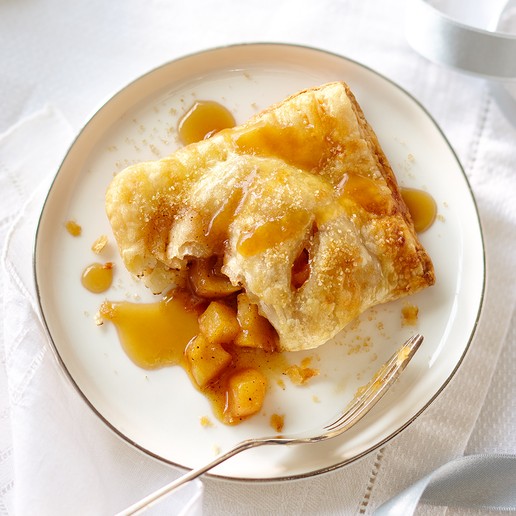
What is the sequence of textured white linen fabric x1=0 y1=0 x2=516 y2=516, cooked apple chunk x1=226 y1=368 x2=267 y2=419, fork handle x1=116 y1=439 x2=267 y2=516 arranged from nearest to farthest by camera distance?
fork handle x1=116 y1=439 x2=267 y2=516 → cooked apple chunk x1=226 y1=368 x2=267 y2=419 → textured white linen fabric x1=0 y1=0 x2=516 y2=516

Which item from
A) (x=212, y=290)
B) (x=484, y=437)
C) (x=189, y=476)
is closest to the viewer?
(x=189, y=476)

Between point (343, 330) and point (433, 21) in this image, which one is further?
point (433, 21)

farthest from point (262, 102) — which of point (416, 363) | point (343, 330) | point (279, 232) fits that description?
point (416, 363)

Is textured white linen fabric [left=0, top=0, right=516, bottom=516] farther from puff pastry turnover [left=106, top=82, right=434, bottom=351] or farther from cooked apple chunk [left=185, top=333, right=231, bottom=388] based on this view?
puff pastry turnover [left=106, top=82, right=434, bottom=351]

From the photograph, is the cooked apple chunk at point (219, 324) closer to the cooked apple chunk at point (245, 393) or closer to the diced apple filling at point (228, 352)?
the diced apple filling at point (228, 352)

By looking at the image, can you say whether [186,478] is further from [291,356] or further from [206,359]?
[291,356]

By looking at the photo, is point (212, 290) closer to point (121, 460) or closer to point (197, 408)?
point (197, 408)

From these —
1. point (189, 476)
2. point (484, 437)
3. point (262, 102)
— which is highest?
point (262, 102)

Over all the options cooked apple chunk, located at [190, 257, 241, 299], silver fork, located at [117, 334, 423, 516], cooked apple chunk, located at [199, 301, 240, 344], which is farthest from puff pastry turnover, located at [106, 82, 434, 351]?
silver fork, located at [117, 334, 423, 516]
